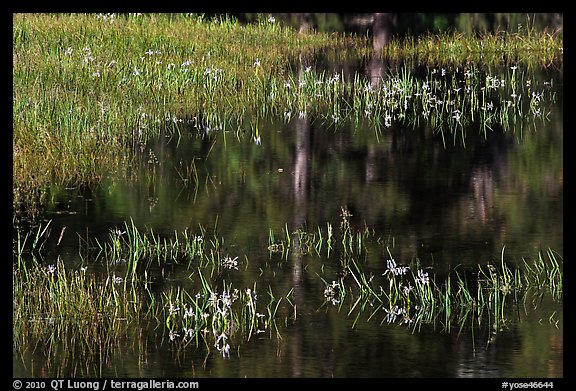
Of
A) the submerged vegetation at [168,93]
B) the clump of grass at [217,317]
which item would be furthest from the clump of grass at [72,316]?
the submerged vegetation at [168,93]

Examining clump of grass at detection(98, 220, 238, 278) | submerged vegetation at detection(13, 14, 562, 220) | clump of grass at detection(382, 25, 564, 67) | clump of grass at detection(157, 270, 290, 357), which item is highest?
clump of grass at detection(382, 25, 564, 67)

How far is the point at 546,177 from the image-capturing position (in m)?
13.7

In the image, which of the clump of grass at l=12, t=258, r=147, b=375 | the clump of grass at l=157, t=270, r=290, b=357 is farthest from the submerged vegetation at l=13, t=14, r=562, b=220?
the clump of grass at l=157, t=270, r=290, b=357

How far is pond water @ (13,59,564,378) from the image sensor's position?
7723mm

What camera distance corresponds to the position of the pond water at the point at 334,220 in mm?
7723

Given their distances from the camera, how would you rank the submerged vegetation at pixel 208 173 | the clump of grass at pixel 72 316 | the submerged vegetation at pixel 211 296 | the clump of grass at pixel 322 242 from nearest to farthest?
the clump of grass at pixel 72 316
the submerged vegetation at pixel 211 296
the submerged vegetation at pixel 208 173
the clump of grass at pixel 322 242

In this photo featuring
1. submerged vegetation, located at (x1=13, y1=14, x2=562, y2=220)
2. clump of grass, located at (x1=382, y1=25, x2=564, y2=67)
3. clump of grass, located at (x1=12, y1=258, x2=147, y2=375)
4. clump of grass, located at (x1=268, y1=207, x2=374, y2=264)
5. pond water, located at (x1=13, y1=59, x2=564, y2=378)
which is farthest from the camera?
clump of grass, located at (x1=382, y1=25, x2=564, y2=67)

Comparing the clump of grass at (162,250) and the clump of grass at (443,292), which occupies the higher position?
the clump of grass at (162,250)

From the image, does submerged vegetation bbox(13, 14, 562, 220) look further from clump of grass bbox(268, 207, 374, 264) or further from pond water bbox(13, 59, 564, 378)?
clump of grass bbox(268, 207, 374, 264)

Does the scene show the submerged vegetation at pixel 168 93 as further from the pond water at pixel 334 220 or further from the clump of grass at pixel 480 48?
the clump of grass at pixel 480 48

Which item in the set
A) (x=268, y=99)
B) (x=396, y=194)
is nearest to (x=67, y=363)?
(x=396, y=194)

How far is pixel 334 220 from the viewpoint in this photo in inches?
449

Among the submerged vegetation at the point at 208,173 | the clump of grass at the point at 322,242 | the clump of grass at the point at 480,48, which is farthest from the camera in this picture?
the clump of grass at the point at 480,48

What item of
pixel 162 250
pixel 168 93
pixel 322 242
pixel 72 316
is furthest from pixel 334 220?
pixel 168 93
